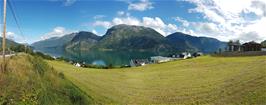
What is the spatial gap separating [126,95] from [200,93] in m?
8.35

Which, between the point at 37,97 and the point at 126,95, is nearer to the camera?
the point at 37,97

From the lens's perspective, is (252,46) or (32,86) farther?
(252,46)

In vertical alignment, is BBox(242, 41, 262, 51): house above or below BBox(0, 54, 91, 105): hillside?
above

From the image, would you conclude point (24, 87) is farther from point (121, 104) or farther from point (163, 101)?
point (163, 101)

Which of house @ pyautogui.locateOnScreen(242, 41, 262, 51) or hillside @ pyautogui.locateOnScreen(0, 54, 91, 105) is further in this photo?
house @ pyautogui.locateOnScreen(242, 41, 262, 51)

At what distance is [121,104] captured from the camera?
34.0m

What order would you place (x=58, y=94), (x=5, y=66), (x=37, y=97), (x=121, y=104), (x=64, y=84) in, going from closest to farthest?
(x=37, y=97), (x=5, y=66), (x=58, y=94), (x=64, y=84), (x=121, y=104)

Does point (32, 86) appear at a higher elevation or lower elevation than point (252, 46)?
lower

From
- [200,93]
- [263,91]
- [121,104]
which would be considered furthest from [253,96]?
[121,104]

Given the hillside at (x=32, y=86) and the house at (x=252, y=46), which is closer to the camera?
the hillside at (x=32, y=86)

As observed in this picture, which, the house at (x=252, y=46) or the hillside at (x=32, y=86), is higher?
the house at (x=252, y=46)

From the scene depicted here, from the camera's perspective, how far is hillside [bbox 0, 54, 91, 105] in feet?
71.8

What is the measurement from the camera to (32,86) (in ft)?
78.1

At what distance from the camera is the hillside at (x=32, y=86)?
21.9 metres
